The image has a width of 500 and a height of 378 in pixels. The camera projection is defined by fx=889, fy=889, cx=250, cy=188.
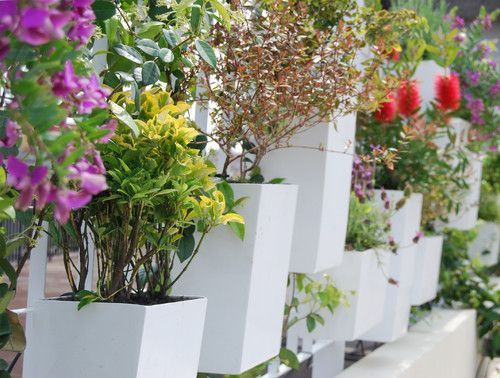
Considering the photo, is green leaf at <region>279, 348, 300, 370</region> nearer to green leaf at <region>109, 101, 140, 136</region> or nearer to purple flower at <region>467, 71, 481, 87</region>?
green leaf at <region>109, 101, 140, 136</region>

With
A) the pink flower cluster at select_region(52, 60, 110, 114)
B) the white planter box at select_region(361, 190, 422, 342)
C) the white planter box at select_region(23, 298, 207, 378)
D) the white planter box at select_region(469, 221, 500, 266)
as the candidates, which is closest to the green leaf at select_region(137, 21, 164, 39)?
the white planter box at select_region(23, 298, 207, 378)

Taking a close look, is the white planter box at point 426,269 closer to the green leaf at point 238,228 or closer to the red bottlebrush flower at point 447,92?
the red bottlebrush flower at point 447,92

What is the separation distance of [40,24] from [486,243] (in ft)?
20.1

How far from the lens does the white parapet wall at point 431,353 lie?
10.4 feet

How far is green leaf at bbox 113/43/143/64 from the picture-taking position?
150 centimetres

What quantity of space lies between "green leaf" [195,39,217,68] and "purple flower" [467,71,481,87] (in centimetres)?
284

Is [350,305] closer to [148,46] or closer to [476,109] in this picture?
[148,46]

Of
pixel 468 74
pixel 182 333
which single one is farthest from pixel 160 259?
pixel 468 74

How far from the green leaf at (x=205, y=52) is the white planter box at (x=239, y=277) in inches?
15.4

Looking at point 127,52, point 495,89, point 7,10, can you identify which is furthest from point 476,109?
point 7,10

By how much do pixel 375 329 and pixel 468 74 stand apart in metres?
1.44

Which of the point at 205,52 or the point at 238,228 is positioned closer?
the point at 205,52

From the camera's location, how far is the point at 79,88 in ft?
3.08

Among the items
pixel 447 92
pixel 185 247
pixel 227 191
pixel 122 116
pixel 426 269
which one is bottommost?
pixel 426 269
